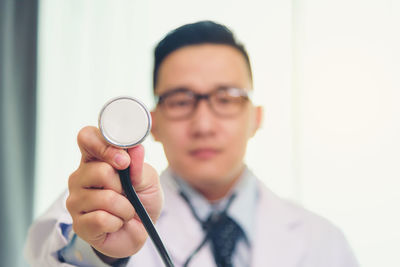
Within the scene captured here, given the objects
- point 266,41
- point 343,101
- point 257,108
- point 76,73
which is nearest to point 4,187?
point 76,73

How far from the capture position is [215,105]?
2.04ft

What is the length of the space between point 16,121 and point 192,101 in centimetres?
70

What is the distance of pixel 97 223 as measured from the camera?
30 cm

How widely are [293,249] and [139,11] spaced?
877 mm

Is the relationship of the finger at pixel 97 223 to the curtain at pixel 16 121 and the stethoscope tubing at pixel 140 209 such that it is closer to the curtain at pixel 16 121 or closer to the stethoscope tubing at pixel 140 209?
the stethoscope tubing at pixel 140 209

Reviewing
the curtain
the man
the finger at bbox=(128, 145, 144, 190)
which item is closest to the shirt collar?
the man

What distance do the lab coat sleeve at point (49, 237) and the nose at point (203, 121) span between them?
0.28 metres

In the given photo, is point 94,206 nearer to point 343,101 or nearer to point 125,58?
point 125,58

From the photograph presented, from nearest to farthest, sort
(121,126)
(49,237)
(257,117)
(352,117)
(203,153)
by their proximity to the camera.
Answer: (121,126)
(49,237)
(203,153)
(257,117)
(352,117)

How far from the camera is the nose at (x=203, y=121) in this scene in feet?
1.93

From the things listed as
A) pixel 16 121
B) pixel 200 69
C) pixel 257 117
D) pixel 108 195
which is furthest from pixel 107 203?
pixel 16 121

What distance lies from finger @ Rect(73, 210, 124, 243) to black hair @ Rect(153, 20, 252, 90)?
414mm

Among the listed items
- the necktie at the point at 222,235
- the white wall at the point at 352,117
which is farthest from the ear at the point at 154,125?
the white wall at the point at 352,117

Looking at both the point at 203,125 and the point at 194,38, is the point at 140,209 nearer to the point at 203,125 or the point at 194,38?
the point at 203,125
